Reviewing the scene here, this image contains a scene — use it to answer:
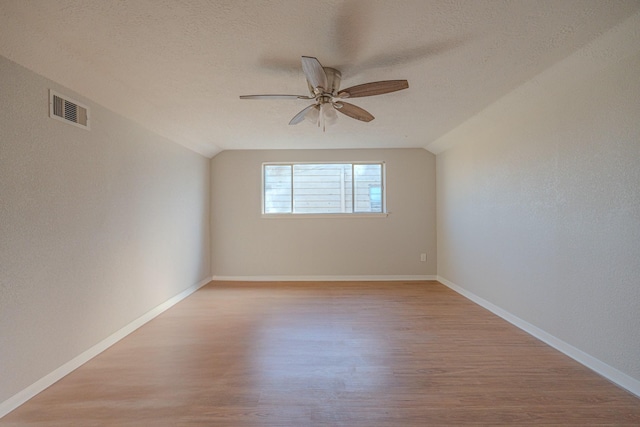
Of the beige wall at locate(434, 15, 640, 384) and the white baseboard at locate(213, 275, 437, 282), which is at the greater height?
the beige wall at locate(434, 15, 640, 384)

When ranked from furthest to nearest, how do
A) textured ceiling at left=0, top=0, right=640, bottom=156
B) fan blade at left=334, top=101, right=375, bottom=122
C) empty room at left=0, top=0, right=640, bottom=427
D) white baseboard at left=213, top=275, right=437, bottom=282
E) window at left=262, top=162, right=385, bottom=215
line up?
window at left=262, top=162, right=385, bottom=215
white baseboard at left=213, top=275, right=437, bottom=282
fan blade at left=334, top=101, right=375, bottom=122
empty room at left=0, top=0, right=640, bottom=427
textured ceiling at left=0, top=0, right=640, bottom=156

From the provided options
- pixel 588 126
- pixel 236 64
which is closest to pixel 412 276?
pixel 588 126

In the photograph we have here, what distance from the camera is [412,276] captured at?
14.9 feet

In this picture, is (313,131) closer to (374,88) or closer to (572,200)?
(374,88)

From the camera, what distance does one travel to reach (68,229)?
1984mm

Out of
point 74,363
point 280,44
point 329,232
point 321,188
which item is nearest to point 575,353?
point 280,44

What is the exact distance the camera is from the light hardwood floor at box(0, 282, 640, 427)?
60.6 inches

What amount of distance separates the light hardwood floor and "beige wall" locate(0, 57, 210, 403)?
0.31 meters

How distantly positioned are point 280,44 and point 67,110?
64.3 inches

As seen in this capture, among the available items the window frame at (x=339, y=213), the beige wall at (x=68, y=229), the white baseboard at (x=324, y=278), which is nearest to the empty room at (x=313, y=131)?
the beige wall at (x=68, y=229)

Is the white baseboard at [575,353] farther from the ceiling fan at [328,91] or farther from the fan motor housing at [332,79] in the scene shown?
the fan motor housing at [332,79]

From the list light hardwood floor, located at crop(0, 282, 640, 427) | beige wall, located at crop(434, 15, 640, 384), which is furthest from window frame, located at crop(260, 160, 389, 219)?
light hardwood floor, located at crop(0, 282, 640, 427)

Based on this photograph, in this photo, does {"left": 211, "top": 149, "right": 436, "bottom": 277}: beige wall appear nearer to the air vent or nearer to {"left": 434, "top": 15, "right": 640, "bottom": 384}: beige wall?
{"left": 434, "top": 15, "right": 640, "bottom": 384}: beige wall

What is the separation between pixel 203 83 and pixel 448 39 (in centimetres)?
179
